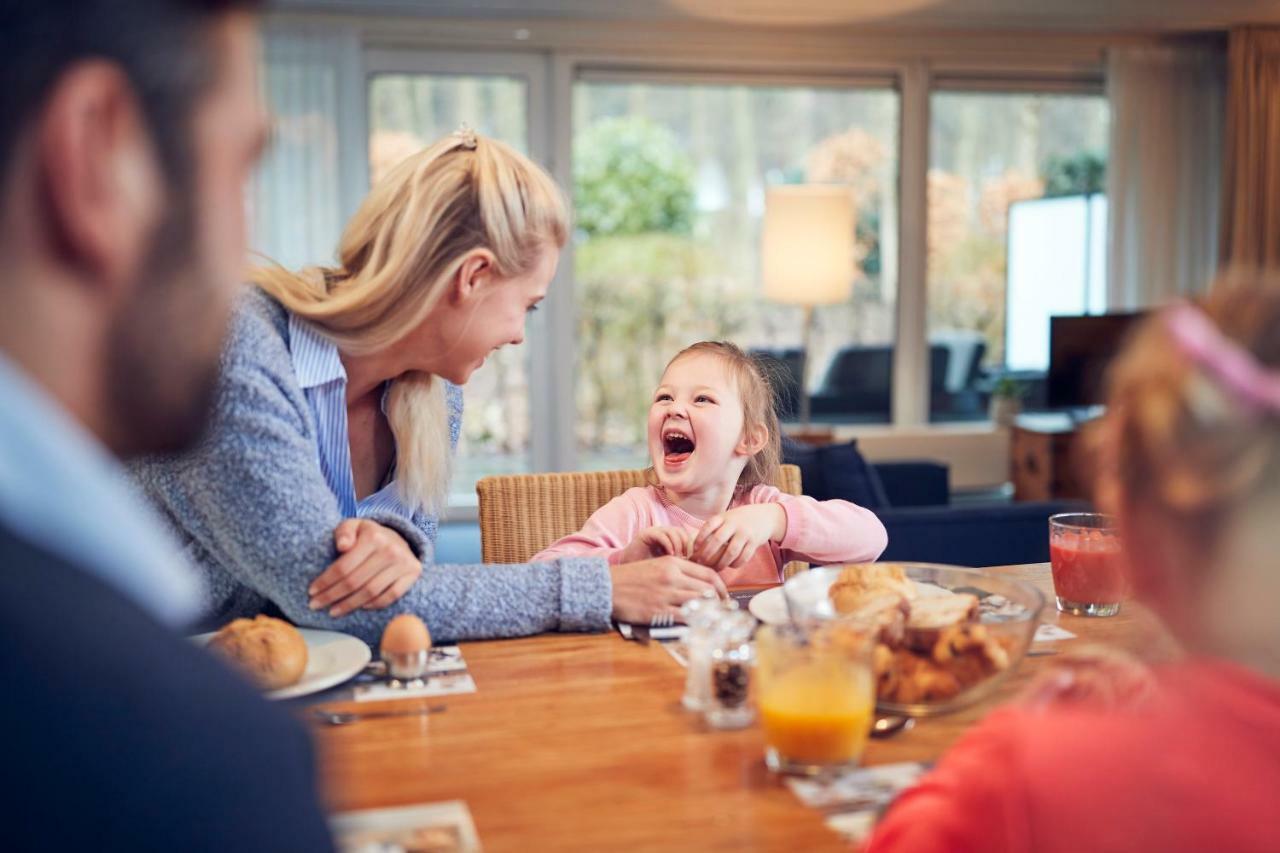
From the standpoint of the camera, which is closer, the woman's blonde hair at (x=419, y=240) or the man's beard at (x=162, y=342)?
the man's beard at (x=162, y=342)

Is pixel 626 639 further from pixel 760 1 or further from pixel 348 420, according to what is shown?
pixel 760 1

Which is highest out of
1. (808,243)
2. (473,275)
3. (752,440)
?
(808,243)

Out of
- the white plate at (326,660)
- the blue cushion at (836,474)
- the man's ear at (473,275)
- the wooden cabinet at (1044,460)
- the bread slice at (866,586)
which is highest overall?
the man's ear at (473,275)

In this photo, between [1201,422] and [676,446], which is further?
[676,446]

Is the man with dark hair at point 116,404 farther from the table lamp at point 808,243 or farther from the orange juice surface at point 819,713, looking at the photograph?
the table lamp at point 808,243

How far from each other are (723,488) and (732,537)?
37cm

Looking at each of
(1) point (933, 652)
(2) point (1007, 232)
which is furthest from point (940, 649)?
(2) point (1007, 232)

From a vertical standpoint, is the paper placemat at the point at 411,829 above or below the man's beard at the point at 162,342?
below

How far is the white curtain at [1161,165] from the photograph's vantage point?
636 cm

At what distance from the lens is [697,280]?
6.20 metres

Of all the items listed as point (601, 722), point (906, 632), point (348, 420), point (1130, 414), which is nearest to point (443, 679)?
point (601, 722)

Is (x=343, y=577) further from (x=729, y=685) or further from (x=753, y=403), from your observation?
(x=753, y=403)

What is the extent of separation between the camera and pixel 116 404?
558 millimetres

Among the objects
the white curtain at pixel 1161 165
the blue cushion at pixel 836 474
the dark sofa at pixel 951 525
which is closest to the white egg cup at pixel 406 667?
the dark sofa at pixel 951 525
